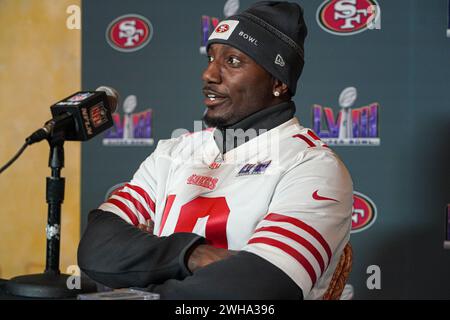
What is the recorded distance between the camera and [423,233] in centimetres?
263

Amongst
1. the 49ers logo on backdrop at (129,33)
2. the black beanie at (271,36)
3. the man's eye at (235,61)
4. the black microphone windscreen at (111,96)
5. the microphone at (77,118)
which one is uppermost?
the 49ers logo on backdrop at (129,33)

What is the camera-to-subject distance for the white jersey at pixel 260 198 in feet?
4.83

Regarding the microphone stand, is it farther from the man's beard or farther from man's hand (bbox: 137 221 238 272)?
the man's beard

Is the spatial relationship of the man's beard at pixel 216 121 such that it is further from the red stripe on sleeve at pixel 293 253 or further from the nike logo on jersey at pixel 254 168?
the red stripe on sleeve at pixel 293 253

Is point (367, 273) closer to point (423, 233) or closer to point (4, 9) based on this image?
point (423, 233)

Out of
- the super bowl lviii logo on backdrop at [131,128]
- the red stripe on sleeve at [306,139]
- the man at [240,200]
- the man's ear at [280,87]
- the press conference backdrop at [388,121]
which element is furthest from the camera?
the super bowl lviii logo on backdrop at [131,128]

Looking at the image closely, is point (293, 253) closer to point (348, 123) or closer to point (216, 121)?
point (216, 121)

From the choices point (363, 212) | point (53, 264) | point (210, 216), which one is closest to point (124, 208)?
point (210, 216)

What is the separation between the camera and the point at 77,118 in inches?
59.0

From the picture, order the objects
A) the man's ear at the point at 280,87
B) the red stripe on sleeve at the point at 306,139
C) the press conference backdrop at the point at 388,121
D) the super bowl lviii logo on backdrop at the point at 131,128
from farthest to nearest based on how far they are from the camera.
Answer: the super bowl lviii logo on backdrop at the point at 131,128
the press conference backdrop at the point at 388,121
the man's ear at the point at 280,87
the red stripe on sleeve at the point at 306,139

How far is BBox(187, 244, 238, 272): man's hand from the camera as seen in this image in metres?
1.46

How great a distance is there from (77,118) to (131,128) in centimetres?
168

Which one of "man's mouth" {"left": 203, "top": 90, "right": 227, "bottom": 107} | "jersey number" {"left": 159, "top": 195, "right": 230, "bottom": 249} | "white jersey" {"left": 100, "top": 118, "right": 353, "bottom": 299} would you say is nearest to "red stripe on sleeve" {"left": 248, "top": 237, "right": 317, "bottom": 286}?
"white jersey" {"left": 100, "top": 118, "right": 353, "bottom": 299}

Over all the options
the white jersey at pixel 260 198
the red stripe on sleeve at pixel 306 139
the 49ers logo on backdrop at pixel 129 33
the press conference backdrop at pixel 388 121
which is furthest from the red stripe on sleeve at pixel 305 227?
the 49ers logo on backdrop at pixel 129 33
